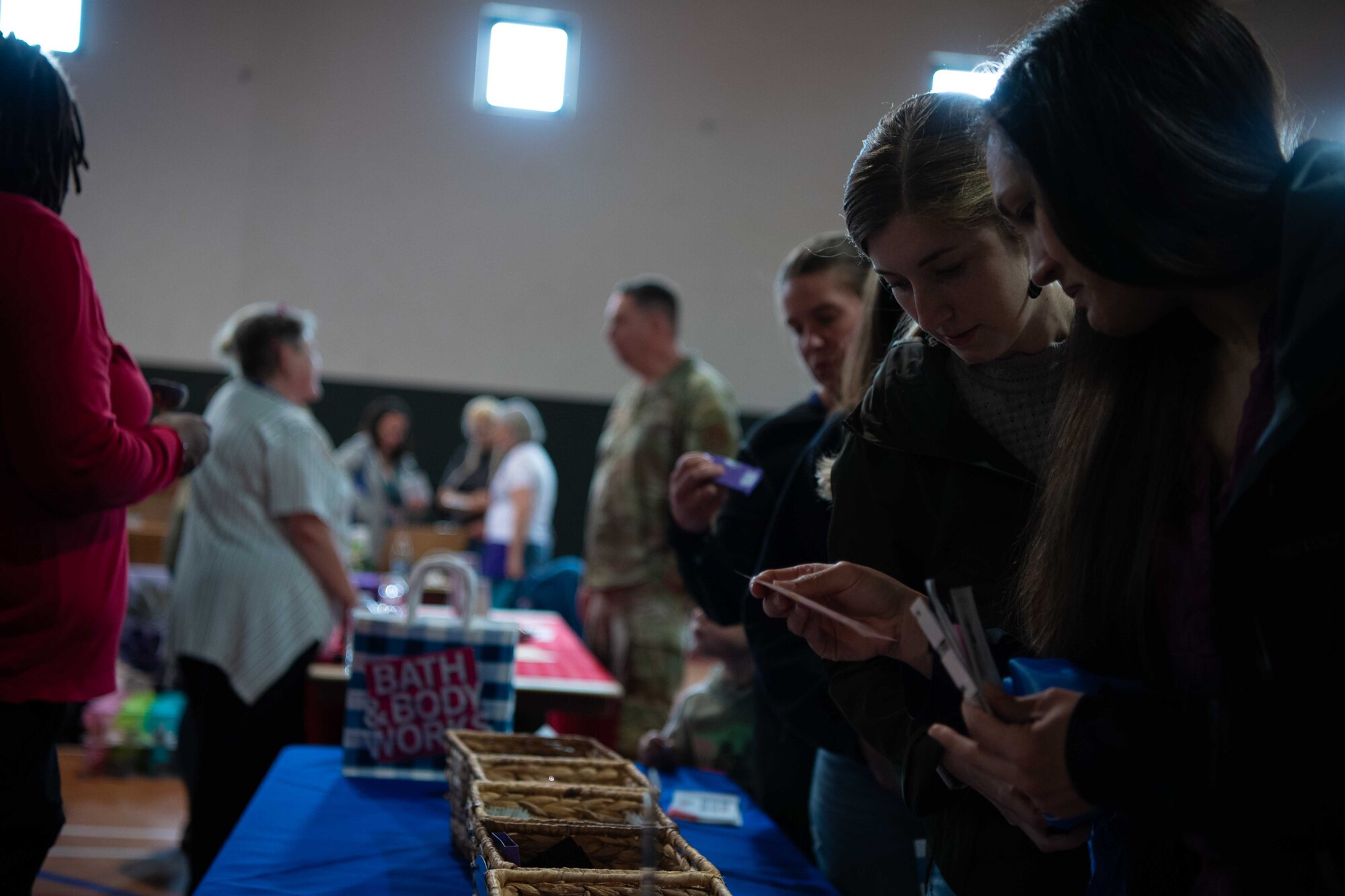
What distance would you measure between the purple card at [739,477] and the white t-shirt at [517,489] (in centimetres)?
406

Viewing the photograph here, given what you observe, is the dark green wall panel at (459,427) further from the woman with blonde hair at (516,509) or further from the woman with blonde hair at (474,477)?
the woman with blonde hair at (516,509)

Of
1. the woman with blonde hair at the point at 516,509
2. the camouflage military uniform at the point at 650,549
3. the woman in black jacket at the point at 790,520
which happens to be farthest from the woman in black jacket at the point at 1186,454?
the woman with blonde hair at the point at 516,509

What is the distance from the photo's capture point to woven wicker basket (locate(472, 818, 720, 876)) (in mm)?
1052

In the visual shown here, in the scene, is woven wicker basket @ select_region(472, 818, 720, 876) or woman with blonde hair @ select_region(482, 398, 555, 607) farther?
woman with blonde hair @ select_region(482, 398, 555, 607)

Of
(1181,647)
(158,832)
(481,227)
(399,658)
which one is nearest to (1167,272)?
(1181,647)

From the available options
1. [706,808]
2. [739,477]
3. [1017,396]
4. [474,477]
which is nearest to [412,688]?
[706,808]

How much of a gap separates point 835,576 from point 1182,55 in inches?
19.5

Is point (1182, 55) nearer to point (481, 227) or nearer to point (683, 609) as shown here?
point (683, 609)

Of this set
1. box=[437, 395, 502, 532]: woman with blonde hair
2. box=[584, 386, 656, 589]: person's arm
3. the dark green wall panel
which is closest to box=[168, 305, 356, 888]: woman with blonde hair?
box=[584, 386, 656, 589]: person's arm

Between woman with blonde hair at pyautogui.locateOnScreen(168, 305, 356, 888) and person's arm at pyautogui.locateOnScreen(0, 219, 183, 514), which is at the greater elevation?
person's arm at pyautogui.locateOnScreen(0, 219, 183, 514)

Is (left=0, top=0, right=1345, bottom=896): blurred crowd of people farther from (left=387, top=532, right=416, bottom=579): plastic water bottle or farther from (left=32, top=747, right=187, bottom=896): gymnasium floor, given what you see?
(left=387, top=532, right=416, bottom=579): plastic water bottle

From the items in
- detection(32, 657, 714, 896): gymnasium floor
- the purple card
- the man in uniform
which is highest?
the purple card

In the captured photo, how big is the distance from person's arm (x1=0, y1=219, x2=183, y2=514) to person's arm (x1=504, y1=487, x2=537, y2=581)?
4260mm

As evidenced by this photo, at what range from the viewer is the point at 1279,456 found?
2.26ft
